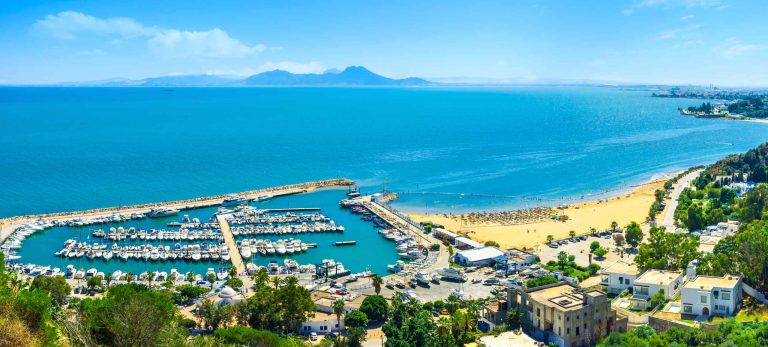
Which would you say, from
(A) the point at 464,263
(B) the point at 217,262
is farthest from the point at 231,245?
(A) the point at 464,263

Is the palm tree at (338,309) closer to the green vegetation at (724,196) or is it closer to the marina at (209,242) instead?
the marina at (209,242)

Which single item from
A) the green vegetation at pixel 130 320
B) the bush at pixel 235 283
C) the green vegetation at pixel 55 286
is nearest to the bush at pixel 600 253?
the bush at pixel 235 283

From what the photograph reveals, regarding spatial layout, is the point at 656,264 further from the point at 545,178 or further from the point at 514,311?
the point at 545,178

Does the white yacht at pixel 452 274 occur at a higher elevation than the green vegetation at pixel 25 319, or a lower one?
lower

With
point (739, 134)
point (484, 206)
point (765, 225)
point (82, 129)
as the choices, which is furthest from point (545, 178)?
point (82, 129)

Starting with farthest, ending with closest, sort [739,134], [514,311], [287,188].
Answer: [739,134], [287,188], [514,311]
